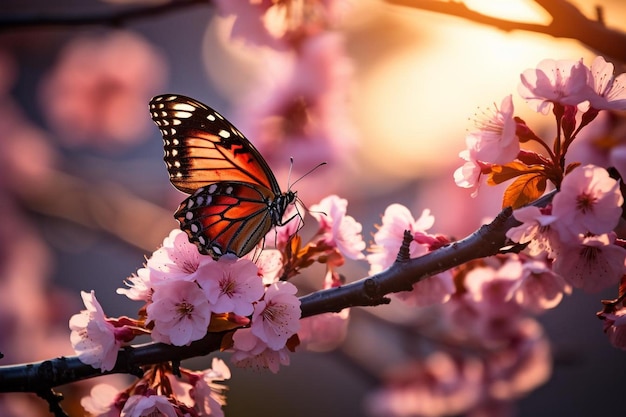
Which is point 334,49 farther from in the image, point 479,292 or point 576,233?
point 576,233

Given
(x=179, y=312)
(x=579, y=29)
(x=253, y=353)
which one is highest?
(x=579, y=29)

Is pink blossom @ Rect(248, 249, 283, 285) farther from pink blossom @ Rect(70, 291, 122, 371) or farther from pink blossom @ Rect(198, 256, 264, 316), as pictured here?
pink blossom @ Rect(70, 291, 122, 371)

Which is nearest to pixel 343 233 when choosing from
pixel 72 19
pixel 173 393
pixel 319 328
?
pixel 319 328

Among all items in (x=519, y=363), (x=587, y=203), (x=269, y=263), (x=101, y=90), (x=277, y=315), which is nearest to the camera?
(x=587, y=203)

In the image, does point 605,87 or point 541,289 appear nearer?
point 605,87

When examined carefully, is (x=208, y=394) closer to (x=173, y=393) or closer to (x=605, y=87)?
(x=173, y=393)

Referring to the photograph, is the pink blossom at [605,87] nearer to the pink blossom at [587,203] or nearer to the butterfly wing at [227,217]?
the pink blossom at [587,203]

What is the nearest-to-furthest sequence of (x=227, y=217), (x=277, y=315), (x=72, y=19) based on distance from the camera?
(x=277, y=315)
(x=227, y=217)
(x=72, y=19)

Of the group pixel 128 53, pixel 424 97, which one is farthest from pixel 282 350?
pixel 128 53
